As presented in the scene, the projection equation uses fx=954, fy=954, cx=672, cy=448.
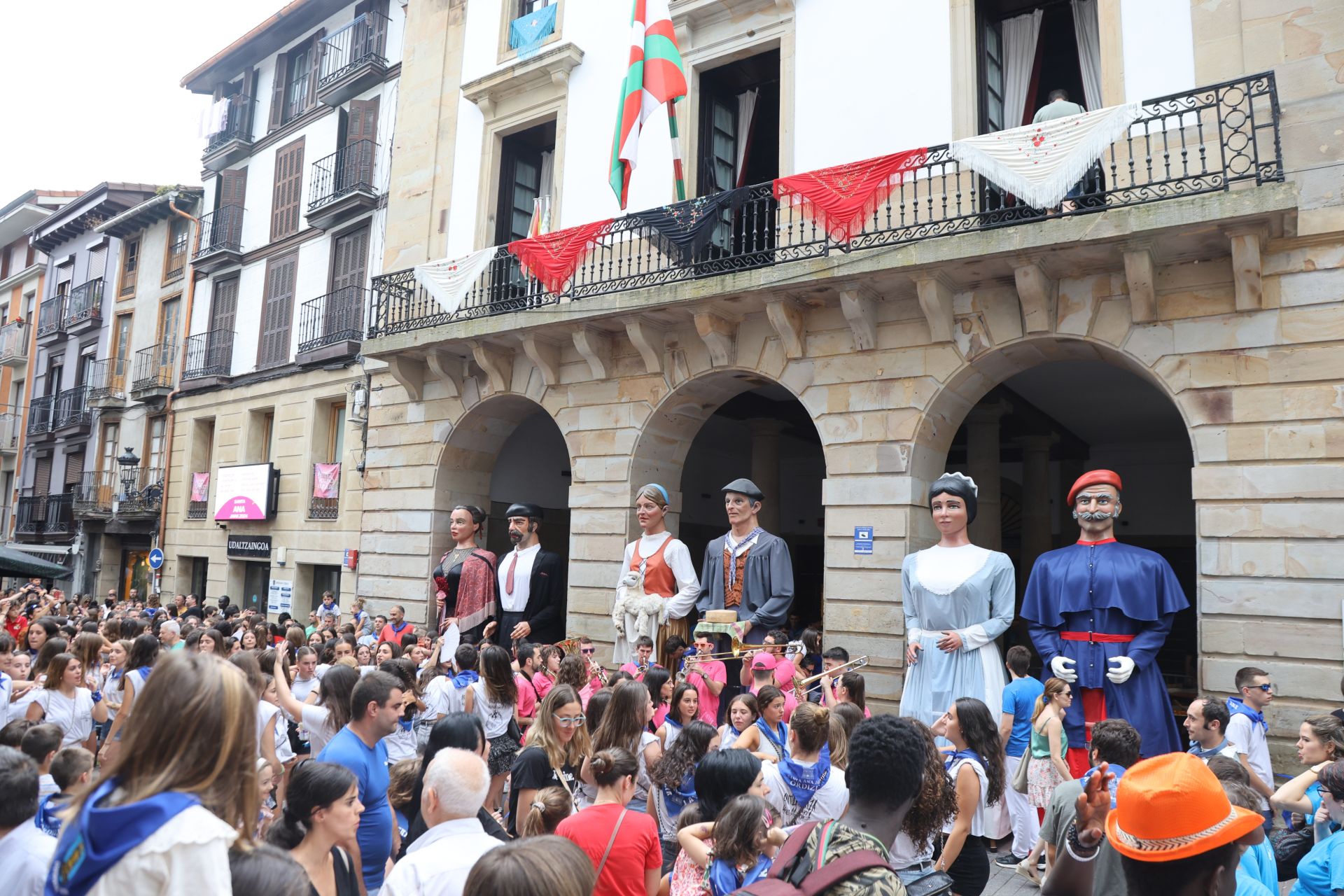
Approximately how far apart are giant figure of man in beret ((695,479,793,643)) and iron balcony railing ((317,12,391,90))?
1270 centimetres

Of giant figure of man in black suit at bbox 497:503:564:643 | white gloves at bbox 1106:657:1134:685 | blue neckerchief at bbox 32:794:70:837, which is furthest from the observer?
giant figure of man in black suit at bbox 497:503:564:643

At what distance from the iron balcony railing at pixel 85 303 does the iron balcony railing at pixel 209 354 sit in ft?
24.7

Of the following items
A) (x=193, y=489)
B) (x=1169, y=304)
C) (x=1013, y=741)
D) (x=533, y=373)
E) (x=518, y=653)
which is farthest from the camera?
(x=193, y=489)

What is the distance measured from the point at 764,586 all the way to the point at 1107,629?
285 cm

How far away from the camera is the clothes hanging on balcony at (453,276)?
1269cm

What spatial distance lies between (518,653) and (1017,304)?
569 centimetres

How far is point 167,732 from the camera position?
6.91 feet

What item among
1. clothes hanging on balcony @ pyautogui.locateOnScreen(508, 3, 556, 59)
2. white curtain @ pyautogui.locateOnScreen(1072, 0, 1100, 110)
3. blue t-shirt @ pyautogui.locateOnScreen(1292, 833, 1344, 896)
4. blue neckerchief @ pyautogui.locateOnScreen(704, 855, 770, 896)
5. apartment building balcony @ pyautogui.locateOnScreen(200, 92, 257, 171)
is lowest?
blue neckerchief @ pyautogui.locateOnScreen(704, 855, 770, 896)

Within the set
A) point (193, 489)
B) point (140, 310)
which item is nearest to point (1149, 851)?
point (193, 489)

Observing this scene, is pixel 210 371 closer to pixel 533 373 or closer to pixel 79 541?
pixel 79 541

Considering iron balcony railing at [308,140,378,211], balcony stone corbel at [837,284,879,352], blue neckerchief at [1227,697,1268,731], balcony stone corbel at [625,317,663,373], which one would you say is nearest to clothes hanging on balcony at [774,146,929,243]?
balcony stone corbel at [837,284,879,352]

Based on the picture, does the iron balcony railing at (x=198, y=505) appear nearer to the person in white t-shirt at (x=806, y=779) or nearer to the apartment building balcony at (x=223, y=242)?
the apartment building balcony at (x=223, y=242)

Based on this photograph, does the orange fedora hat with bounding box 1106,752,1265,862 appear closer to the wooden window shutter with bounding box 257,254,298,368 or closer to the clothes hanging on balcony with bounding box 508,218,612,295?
the clothes hanging on balcony with bounding box 508,218,612,295

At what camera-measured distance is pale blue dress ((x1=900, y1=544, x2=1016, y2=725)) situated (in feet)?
23.7
